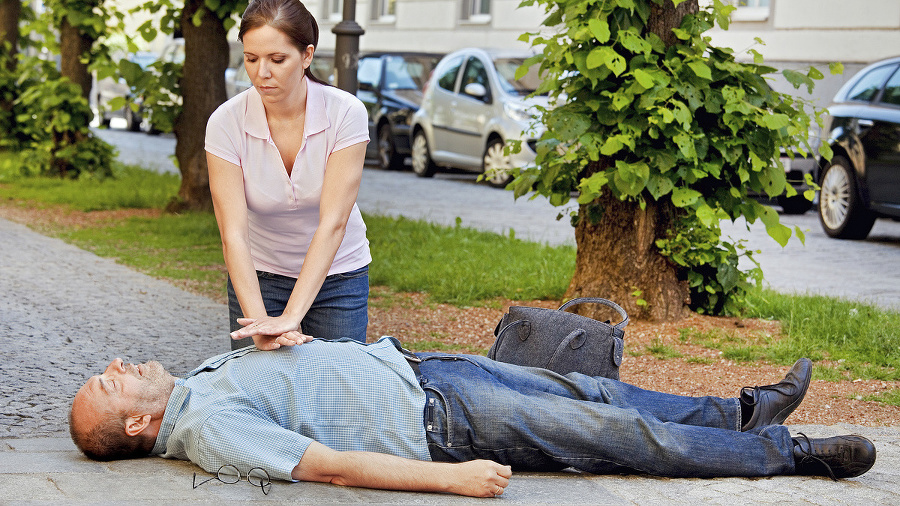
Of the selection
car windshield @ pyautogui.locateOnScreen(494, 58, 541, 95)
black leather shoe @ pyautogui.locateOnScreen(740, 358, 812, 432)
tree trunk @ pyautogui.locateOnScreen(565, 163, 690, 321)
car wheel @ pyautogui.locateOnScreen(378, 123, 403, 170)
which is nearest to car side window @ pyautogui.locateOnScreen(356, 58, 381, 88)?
car wheel @ pyautogui.locateOnScreen(378, 123, 403, 170)

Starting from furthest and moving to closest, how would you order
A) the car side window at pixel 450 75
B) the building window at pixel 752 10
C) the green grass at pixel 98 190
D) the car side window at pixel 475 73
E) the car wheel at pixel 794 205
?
the building window at pixel 752 10 → the car side window at pixel 450 75 → the car side window at pixel 475 73 → the car wheel at pixel 794 205 → the green grass at pixel 98 190

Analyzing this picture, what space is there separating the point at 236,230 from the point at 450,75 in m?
13.7

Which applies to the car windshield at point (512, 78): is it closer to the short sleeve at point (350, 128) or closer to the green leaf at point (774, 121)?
the green leaf at point (774, 121)

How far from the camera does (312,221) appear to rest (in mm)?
4176

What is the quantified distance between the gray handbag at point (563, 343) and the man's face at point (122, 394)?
4.49ft

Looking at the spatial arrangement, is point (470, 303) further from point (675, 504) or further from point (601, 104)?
point (675, 504)

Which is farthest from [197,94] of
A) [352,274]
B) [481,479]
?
[481,479]

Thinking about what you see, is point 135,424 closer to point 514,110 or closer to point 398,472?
point 398,472

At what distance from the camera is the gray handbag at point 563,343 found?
13.9 feet

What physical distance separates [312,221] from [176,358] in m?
1.93

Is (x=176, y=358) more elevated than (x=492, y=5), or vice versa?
(x=492, y=5)

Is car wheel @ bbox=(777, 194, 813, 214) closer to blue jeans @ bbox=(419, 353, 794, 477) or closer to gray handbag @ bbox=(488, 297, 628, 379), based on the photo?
gray handbag @ bbox=(488, 297, 628, 379)

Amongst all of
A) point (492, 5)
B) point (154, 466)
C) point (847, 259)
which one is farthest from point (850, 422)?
point (492, 5)

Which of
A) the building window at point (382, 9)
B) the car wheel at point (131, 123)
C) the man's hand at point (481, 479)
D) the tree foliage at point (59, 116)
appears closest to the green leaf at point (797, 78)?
the man's hand at point (481, 479)
